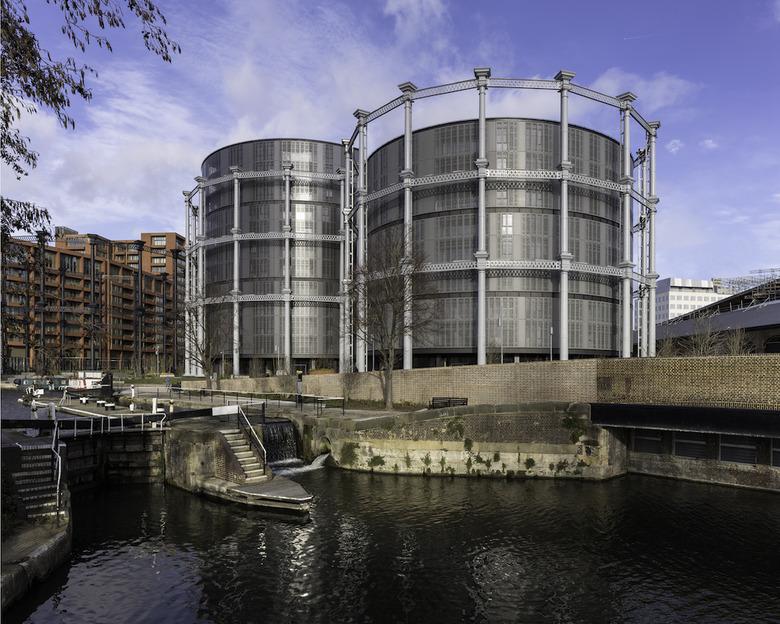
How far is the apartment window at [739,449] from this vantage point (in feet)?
87.9

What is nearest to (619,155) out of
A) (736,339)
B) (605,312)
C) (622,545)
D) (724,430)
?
(605,312)

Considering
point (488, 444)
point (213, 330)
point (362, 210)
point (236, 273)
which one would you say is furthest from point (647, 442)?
point (236, 273)

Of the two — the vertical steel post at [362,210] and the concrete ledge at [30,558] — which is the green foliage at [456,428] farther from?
the vertical steel post at [362,210]

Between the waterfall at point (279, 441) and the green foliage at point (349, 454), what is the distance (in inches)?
164

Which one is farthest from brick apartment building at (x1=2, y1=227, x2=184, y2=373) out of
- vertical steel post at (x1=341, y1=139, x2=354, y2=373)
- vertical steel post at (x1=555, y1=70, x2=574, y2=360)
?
vertical steel post at (x1=555, y1=70, x2=574, y2=360)

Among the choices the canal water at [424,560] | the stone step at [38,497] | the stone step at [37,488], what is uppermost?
the stone step at [37,488]

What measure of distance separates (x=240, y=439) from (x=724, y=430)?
77.7 feet

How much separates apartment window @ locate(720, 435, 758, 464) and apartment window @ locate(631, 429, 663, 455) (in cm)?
309

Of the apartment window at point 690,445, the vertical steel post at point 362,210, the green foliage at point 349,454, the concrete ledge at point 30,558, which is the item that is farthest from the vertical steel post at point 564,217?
the concrete ledge at point 30,558

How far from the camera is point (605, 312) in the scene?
57.4m

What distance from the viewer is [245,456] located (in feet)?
85.9

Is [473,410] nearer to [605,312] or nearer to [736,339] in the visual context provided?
[605,312]

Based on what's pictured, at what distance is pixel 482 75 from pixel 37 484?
49.0 m

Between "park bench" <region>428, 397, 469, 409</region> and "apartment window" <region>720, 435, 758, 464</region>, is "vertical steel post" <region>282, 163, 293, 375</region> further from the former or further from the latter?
"apartment window" <region>720, 435, 758, 464</region>
